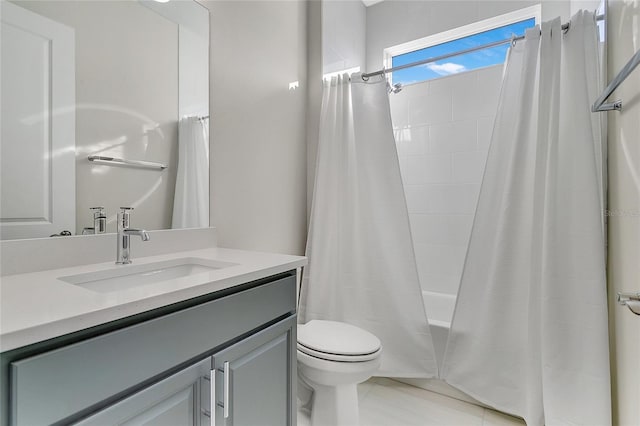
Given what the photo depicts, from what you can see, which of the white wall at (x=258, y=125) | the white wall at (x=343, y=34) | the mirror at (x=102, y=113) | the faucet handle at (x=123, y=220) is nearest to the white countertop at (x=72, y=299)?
the faucet handle at (x=123, y=220)

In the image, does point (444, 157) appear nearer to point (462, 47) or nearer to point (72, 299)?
point (462, 47)

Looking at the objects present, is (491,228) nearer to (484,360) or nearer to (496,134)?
(496,134)

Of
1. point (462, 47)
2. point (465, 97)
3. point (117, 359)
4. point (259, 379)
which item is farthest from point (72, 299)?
point (462, 47)

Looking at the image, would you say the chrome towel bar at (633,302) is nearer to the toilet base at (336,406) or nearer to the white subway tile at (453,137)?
the toilet base at (336,406)

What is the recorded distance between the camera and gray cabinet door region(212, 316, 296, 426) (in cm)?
88

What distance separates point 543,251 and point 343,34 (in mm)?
2064

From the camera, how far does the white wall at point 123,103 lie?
109 cm

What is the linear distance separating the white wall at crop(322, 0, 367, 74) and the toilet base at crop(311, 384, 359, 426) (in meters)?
1.91

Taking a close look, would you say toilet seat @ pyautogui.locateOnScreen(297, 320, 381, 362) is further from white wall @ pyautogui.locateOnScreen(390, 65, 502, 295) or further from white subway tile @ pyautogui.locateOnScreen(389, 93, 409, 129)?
white subway tile @ pyautogui.locateOnScreen(389, 93, 409, 129)

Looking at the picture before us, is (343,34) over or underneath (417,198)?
over

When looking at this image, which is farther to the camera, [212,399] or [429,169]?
[429,169]

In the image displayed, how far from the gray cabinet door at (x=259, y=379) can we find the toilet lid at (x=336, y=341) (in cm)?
25

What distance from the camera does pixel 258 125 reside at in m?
1.79

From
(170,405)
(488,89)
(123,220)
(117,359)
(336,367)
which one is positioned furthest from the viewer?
(488,89)
